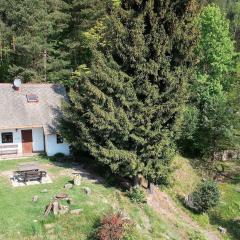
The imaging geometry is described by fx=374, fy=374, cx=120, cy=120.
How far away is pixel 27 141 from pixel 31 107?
2849mm

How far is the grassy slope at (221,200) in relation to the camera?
26703 millimetres

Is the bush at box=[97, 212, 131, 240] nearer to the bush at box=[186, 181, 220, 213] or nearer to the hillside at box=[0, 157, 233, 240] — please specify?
the hillside at box=[0, 157, 233, 240]

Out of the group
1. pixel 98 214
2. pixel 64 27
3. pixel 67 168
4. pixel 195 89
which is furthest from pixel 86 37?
pixel 98 214

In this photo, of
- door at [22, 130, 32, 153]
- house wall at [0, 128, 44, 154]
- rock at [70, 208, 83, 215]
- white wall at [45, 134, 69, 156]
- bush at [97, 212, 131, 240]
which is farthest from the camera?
door at [22, 130, 32, 153]

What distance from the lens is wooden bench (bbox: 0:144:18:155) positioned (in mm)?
30078

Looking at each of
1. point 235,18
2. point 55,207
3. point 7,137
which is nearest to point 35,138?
point 7,137

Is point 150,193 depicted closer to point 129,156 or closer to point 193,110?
point 129,156

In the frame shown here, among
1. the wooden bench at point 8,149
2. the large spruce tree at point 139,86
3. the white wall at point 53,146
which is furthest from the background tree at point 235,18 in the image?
the wooden bench at point 8,149

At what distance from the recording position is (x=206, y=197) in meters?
26.3

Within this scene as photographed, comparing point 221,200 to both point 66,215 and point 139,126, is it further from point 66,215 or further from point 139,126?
point 66,215

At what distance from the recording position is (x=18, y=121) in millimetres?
29844

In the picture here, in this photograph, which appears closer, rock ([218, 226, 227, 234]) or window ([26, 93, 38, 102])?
rock ([218, 226, 227, 234])

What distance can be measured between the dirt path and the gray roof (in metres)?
9.67

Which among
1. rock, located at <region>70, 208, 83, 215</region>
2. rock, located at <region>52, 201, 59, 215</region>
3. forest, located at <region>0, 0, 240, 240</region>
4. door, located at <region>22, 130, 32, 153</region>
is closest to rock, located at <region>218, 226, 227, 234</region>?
forest, located at <region>0, 0, 240, 240</region>
